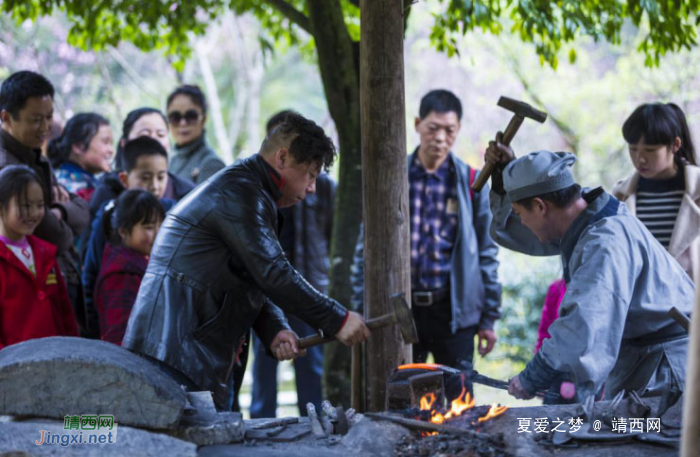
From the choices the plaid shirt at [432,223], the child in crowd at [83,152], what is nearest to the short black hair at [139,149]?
the child in crowd at [83,152]

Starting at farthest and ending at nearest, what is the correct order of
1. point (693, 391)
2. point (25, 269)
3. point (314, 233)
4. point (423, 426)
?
point (314, 233), point (25, 269), point (423, 426), point (693, 391)

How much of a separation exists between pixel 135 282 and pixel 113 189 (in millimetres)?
1261

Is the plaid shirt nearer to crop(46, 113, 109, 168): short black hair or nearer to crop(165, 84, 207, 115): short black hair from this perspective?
crop(165, 84, 207, 115): short black hair

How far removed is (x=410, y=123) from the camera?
16.7 meters

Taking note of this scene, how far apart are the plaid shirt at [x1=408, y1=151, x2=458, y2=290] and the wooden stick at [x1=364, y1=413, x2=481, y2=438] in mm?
1933

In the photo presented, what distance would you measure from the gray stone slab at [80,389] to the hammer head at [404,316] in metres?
1.24

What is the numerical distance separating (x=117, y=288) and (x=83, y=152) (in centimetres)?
187

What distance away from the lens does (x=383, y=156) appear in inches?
173

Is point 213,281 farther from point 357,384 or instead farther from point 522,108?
point 522,108

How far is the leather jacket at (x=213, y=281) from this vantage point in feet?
13.0

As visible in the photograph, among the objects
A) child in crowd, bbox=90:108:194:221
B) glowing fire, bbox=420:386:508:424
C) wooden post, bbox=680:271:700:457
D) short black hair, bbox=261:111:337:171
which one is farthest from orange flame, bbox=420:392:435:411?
child in crowd, bbox=90:108:194:221

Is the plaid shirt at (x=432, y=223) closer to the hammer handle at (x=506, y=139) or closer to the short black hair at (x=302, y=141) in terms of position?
the hammer handle at (x=506, y=139)

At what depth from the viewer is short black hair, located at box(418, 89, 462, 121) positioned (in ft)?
18.8

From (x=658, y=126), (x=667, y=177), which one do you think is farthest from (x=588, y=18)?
(x=667, y=177)
